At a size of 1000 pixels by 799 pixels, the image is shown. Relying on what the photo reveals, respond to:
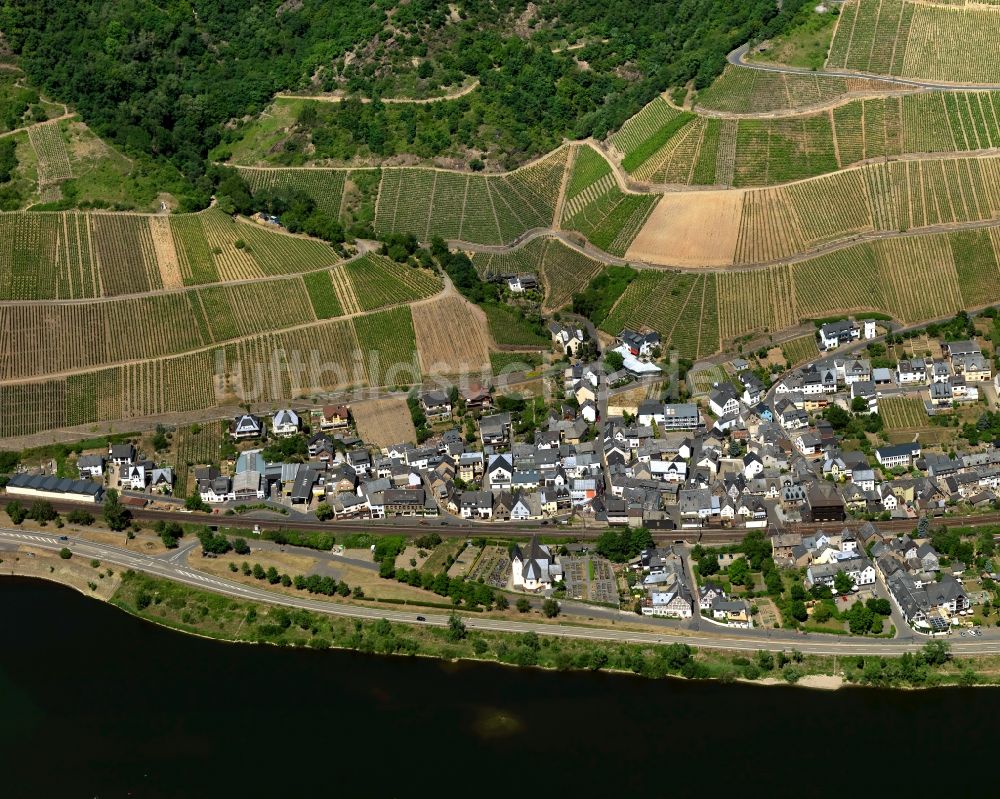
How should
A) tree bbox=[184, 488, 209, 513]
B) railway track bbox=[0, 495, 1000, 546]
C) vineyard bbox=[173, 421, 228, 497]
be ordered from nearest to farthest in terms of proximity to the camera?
1. railway track bbox=[0, 495, 1000, 546]
2. tree bbox=[184, 488, 209, 513]
3. vineyard bbox=[173, 421, 228, 497]

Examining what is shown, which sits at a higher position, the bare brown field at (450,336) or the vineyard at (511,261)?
the vineyard at (511,261)

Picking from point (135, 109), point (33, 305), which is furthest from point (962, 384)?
point (135, 109)

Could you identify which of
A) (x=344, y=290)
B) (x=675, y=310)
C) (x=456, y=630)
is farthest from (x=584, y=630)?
(x=344, y=290)

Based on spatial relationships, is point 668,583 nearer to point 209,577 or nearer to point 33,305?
point 209,577

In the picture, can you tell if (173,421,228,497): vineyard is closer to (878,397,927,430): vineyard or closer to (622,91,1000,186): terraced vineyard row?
(622,91,1000,186): terraced vineyard row

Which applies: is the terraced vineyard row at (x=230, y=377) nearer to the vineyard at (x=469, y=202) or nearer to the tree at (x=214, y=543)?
the vineyard at (x=469, y=202)

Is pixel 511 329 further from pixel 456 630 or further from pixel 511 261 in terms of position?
pixel 456 630

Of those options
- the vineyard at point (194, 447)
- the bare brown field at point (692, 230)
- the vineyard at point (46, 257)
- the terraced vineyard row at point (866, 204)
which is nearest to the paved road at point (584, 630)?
the vineyard at point (194, 447)

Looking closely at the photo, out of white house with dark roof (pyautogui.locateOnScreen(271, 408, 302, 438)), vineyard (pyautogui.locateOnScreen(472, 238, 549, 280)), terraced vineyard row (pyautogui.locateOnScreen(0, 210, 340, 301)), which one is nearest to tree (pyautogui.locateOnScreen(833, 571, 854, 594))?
white house with dark roof (pyautogui.locateOnScreen(271, 408, 302, 438))
